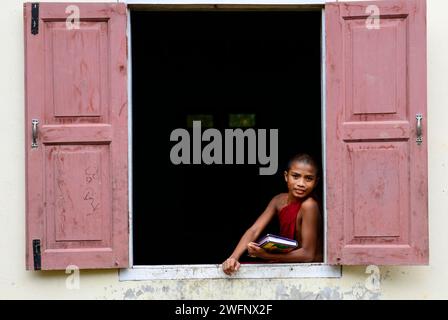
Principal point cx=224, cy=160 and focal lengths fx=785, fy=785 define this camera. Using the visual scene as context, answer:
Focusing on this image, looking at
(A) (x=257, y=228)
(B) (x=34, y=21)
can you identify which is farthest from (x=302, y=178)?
(B) (x=34, y=21)

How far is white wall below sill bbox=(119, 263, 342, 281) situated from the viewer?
4.82 metres

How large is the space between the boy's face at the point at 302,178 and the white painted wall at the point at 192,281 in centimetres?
64

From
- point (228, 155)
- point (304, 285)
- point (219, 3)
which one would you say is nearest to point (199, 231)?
A: point (228, 155)

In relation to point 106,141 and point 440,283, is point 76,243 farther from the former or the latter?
point 440,283

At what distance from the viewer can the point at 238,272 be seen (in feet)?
15.9

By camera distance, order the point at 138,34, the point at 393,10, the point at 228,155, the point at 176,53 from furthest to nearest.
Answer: the point at 176,53 → the point at 138,34 → the point at 228,155 → the point at 393,10

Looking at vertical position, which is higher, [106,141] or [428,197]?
[106,141]

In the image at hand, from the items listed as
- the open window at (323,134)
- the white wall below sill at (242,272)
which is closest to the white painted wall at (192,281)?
the white wall below sill at (242,272)

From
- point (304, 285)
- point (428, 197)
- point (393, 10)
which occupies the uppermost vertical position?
point (393, 10)

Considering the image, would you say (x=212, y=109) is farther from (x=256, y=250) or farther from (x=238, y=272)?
(x=238, y=272)

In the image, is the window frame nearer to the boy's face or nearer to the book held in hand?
the book held in hand

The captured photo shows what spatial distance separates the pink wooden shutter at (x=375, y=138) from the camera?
15.3 ft

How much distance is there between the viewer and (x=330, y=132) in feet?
15.5

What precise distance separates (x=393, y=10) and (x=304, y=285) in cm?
175
